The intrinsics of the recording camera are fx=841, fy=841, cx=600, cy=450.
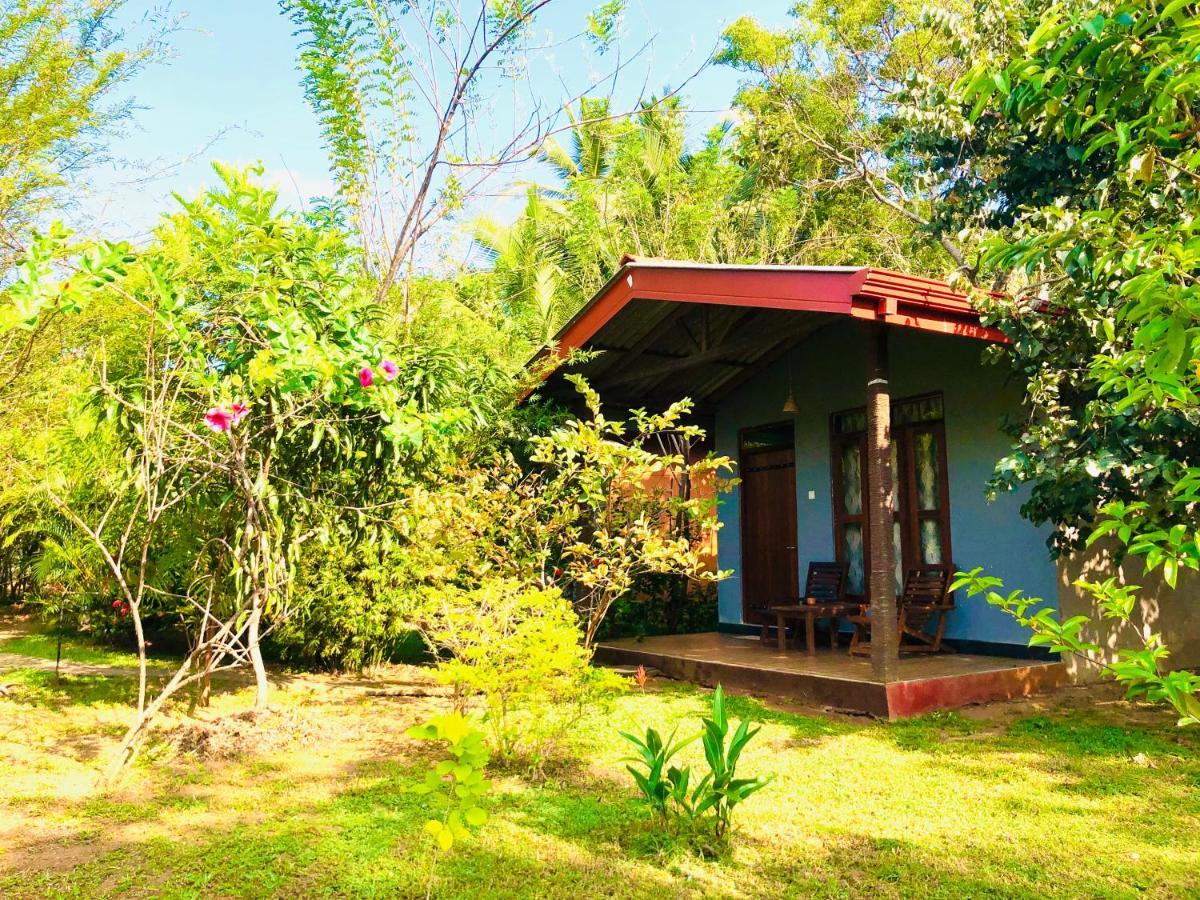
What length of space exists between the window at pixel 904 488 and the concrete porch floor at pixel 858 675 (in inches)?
41.1

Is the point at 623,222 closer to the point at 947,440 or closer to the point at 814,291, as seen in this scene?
the point at 947,440

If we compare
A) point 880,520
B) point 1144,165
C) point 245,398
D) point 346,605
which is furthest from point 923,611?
point 1144,165

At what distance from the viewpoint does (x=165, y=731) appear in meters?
5.53

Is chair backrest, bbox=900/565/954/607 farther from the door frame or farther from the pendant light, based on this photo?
the pendant light

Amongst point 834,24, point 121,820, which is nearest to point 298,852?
point 121,820

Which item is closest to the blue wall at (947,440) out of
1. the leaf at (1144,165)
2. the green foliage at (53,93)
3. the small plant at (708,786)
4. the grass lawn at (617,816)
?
the grass lawn at (617,816)

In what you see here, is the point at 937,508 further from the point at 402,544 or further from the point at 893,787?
the point at 402,544

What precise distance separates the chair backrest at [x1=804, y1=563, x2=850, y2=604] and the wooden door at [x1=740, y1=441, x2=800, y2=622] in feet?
1.73

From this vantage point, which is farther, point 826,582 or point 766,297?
point 826,582

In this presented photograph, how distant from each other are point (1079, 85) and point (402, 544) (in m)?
6.19

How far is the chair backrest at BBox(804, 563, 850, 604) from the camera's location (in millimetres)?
8898

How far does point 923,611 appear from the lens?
7.81 meters

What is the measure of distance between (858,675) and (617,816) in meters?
3.20

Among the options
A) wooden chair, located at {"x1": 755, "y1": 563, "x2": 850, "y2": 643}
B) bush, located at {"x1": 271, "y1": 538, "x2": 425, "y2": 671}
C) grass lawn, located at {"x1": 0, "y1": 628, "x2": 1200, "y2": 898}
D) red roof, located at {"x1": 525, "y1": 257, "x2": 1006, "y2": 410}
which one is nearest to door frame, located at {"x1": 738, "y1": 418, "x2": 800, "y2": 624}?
wooden chair, located at {"x1": 755, "y1": 563, "x2": 850, "y2": 643}
